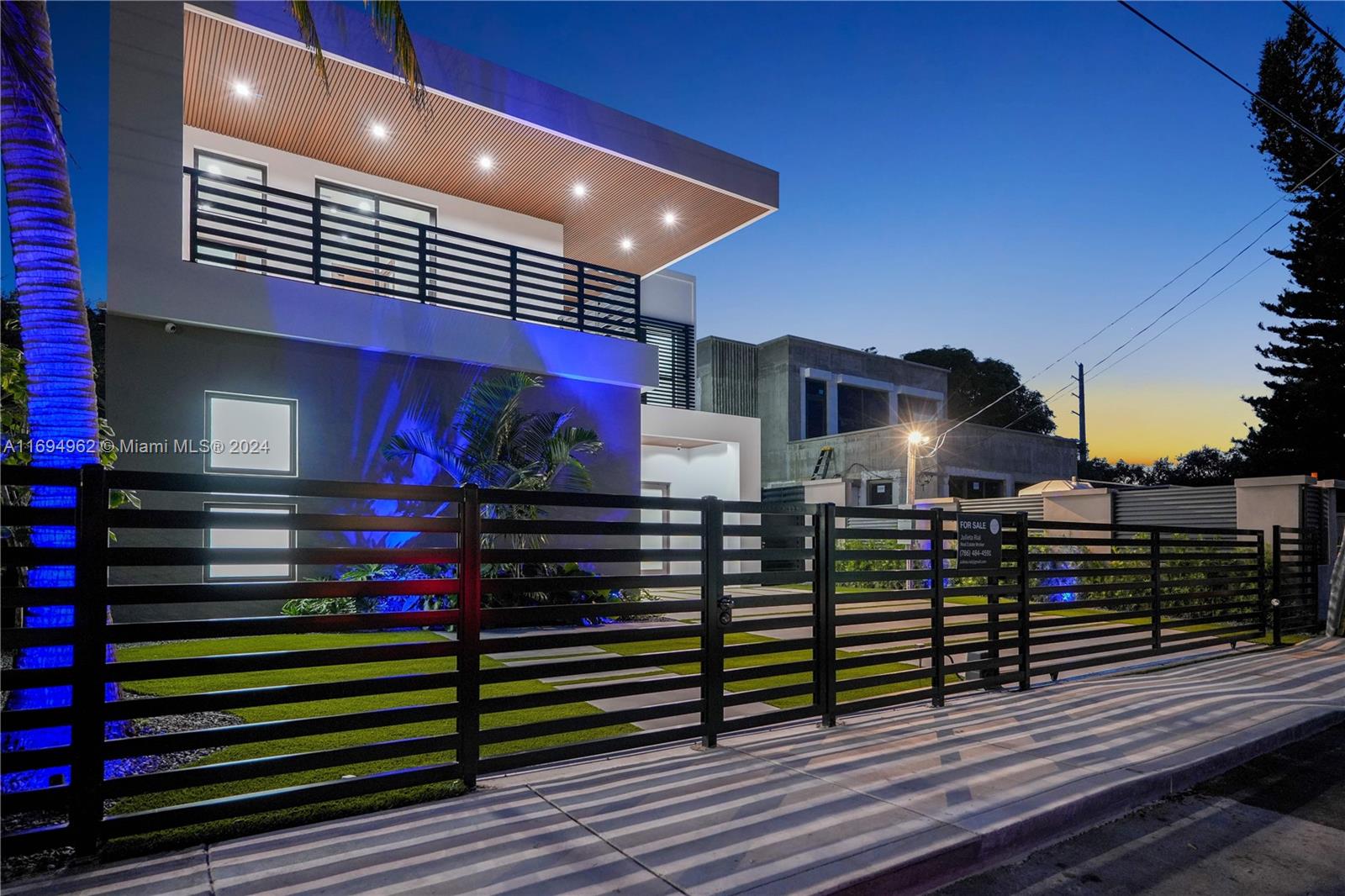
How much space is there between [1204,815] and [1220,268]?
2211 centimetres

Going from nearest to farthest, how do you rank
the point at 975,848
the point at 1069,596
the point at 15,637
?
the point at 15,637 < the point at 975,848 < the point at 1069,596

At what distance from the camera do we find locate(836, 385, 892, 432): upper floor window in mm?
32812

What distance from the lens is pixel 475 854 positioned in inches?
135

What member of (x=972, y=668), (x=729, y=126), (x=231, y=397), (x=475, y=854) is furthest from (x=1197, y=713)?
(x=729, y=126)

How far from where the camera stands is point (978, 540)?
7062 mm

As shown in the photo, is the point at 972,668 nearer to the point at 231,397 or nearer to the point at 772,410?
the point at 231,397

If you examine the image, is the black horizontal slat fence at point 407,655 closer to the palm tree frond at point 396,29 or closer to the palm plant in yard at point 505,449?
the palm plant in yard at point 505,449

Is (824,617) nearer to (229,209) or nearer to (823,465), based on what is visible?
(229,209)

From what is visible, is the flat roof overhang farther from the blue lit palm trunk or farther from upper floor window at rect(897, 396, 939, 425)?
upper floor window at rect(897, 396, 939, 425)

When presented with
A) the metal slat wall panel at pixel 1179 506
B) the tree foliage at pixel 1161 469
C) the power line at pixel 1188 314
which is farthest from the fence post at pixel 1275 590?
the tree foliage at pixel 1161 469

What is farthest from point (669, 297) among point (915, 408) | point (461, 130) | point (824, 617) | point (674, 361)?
point (824, 617)

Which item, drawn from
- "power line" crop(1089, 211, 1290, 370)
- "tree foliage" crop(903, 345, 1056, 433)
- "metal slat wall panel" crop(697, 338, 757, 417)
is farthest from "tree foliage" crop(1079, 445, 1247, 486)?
"metal slat wall panel" crop(697, 338, 757, 417)

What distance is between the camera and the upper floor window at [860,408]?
32812 millimetres

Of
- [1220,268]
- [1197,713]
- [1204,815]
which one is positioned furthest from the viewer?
[1220,268]
